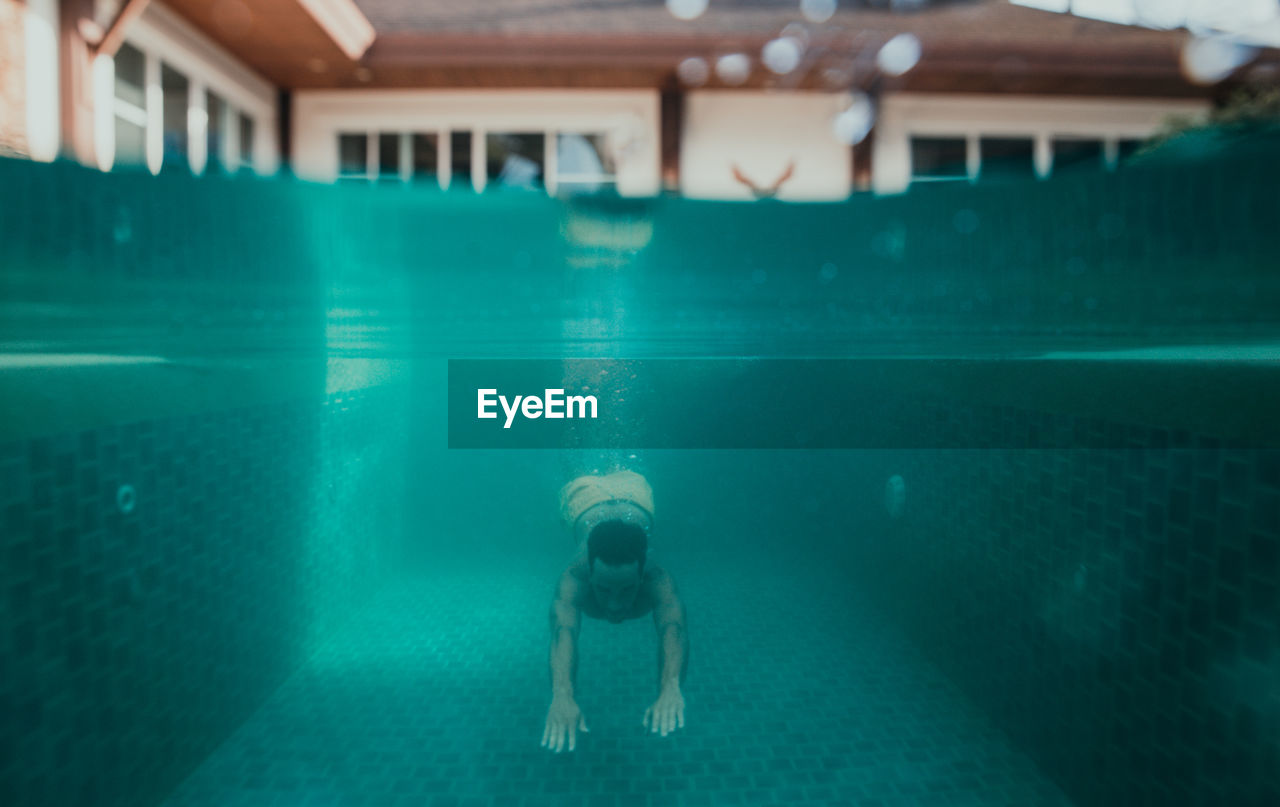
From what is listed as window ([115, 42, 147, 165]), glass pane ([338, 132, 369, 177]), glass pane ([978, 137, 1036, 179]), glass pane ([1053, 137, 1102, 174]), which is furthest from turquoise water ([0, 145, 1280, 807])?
glass pane ([1053, 137, 1102, 174])

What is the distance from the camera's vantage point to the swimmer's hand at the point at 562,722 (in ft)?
7.11

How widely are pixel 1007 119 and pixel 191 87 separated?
662cm

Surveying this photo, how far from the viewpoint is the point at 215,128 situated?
4.51m

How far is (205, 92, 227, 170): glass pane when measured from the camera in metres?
4.43

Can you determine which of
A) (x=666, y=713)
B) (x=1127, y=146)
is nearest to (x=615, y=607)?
(x=666, y=713)

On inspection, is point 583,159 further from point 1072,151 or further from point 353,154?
point 1072,151

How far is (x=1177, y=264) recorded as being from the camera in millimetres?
2797

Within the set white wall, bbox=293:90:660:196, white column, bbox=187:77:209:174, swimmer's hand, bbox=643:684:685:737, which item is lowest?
swimmer's hand, bbox=643:684:685:737

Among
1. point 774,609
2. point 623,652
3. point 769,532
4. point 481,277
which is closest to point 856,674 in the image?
point 774,609

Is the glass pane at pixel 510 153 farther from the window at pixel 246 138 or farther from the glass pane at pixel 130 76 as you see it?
the glass pane at pixel 130 76

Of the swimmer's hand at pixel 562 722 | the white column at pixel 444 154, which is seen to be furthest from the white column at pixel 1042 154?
the swimmer's hand at pixel 562 722

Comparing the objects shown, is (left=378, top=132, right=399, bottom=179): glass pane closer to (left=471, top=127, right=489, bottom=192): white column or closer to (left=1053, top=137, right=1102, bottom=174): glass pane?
(left=471, top=127, right=489, bottom=192): white column

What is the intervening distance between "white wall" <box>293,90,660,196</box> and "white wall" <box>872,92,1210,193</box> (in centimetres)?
208

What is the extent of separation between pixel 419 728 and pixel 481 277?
8.74 feet
